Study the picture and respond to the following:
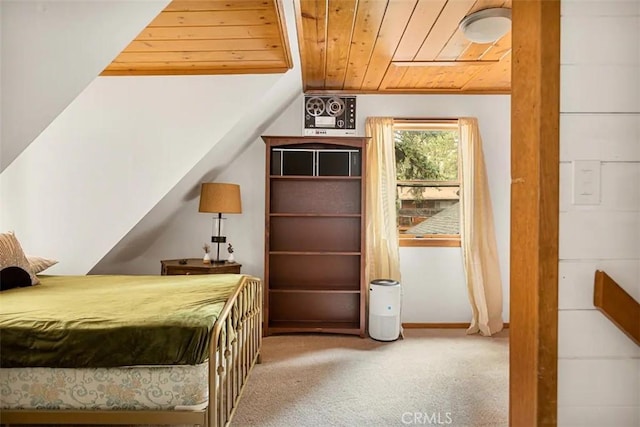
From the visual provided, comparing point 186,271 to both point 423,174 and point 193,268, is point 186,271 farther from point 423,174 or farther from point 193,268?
point 423,174

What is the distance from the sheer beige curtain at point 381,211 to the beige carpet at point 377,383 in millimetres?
673

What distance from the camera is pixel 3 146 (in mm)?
1643

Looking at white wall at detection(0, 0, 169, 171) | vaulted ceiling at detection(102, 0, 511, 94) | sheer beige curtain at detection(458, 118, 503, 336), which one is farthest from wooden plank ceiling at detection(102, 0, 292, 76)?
sheer beige curtain at detection(458, 118, 503, 336)

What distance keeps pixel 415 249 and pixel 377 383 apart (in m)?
1.68

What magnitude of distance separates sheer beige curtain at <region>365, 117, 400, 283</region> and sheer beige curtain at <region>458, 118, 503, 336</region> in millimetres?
683

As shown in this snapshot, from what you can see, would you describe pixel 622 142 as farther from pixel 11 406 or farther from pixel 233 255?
pixel 233 255

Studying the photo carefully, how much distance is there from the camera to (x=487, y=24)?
2461mm

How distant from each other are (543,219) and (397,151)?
3.22 metres

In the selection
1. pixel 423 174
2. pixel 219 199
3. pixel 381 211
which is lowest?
pixel 381 211

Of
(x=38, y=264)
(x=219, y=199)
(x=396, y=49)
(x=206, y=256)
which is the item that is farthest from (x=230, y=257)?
(x=396, y=49)

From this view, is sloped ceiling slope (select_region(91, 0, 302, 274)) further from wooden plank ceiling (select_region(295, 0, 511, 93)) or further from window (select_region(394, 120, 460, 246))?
window (select_region(394, 120, 460, 246))

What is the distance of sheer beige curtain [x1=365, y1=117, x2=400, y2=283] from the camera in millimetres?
4020

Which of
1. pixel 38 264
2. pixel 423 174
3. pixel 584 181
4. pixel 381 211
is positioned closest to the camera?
pixel 584 181

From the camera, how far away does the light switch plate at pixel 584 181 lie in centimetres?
112
